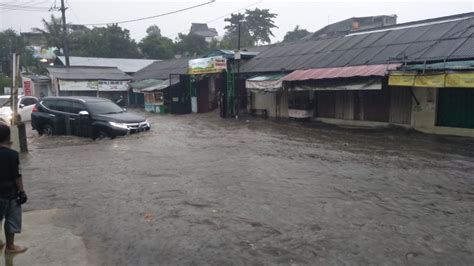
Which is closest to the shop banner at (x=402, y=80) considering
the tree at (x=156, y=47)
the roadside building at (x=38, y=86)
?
the roadside building at (x=38, y=86)

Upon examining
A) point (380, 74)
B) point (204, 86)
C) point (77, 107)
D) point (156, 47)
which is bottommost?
point (77, 107)

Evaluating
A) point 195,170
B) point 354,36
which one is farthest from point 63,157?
point 354,36

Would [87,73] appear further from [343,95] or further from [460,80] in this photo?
[460,80]

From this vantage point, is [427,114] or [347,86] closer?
[427,114]

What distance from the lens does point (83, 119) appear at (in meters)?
14.0

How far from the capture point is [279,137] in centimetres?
1495

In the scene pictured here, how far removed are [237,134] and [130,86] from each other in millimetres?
21144

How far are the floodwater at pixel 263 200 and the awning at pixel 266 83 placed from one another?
20.3 ft

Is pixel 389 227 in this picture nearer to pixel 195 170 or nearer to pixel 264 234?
pixel 264 234

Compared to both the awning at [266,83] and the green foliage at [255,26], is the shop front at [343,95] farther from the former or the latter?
the green foliage at [255,26]

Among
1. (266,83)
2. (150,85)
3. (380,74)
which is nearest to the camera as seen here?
(380,74)

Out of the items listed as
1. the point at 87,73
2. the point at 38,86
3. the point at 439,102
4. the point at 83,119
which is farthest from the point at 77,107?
the point at 38,86

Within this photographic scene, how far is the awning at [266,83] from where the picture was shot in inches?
745

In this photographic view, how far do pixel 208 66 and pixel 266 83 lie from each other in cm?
524
